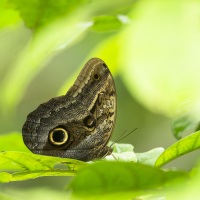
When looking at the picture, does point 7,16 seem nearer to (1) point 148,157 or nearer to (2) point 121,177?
(1) point 148,157

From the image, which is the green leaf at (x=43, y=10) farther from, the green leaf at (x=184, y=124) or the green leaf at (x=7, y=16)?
the green leaf at (x=184, y=124)

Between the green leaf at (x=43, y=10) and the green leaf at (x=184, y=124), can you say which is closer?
the green leaf at (x=43, y=10)

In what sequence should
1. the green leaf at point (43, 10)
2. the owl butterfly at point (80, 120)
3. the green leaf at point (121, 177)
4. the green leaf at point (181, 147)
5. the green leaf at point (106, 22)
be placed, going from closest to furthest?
the green leaf at point (121, 177), the green leaf at point (181, 147), the green leaf at point (43, 10), the green leaf at point (106, 22), the owl butterfly at point (80, 120)

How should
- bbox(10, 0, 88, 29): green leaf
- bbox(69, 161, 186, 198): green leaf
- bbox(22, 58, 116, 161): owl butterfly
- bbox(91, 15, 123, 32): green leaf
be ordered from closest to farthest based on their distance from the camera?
bbox(69, 161, 186, 198): green leaf, bbox(10, 0, 88, 29): green leaf, bbox(91, 15, 123, 32): green leaf, bbox(22, 58, 116, 161): owl butterfly

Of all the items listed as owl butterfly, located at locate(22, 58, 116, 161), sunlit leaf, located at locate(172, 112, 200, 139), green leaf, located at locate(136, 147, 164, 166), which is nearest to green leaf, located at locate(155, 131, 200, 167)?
green leaf, located at locate(136, 147, 164, 166)

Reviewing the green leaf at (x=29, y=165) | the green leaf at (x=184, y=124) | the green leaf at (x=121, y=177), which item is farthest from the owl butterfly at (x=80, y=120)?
the green leaf at (x=121, y=177)

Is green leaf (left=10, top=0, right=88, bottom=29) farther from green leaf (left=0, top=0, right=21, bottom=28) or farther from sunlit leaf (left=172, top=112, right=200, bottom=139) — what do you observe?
sunlit leaf (left=172, top=112, right=200, bottom=139)

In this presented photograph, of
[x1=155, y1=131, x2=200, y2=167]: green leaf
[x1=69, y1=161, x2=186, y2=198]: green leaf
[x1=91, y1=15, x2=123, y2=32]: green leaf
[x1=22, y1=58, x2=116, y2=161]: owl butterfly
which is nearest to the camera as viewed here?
[x1=69, y1=161, x2=186, y2=198]: green leaf
